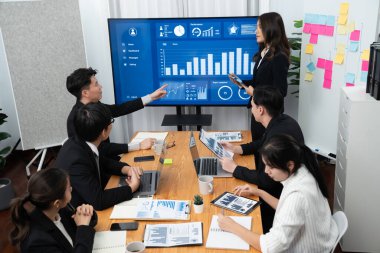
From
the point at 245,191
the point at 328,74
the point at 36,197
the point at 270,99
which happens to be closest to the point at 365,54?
the point at 328,74

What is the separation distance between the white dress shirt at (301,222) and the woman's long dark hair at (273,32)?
1753 millimetres

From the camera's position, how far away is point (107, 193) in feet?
7.39

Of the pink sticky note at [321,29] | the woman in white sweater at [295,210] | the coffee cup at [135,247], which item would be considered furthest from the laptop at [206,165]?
the pink sticky note at [321,29]

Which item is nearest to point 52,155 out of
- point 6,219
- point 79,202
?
point 6,219

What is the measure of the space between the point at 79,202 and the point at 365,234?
6.50 ft

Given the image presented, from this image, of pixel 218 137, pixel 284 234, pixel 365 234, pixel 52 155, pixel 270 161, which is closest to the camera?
pixel 284 234

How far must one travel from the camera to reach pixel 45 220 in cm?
173

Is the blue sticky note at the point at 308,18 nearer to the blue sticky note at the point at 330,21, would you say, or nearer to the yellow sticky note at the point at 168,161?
the blue sticky note at the point at 330,21

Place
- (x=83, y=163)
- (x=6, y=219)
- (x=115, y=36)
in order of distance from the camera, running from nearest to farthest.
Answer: (x=83, y=163) < (x=6, y=219) < (x=115, y=36)

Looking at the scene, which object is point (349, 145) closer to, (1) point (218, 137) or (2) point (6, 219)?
(1) point (218, 137)

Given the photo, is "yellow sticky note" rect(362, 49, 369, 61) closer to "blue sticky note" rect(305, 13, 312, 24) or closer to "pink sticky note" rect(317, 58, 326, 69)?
"pink sticky note" rect(317, 58, 326, 69)

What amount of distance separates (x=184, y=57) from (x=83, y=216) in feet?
7.93

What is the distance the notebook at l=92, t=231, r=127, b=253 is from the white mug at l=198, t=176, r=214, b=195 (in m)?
0.54

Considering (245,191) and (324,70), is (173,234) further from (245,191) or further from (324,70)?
(324,70)
